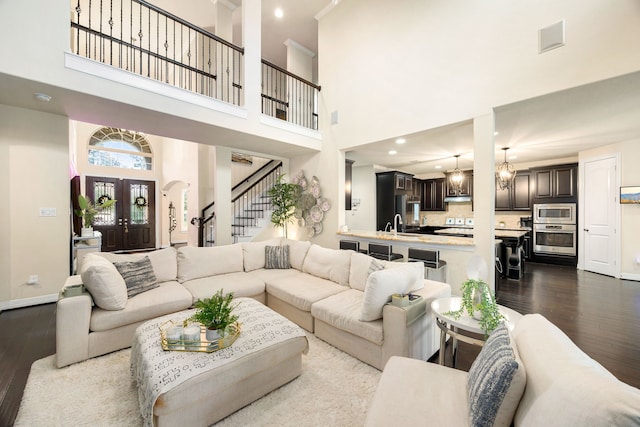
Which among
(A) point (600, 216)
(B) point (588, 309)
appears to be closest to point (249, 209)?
(B) point (588, 309)

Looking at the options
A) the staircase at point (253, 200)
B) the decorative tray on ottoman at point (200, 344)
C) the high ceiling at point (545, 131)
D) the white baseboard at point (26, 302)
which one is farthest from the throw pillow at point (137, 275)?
the high ceiling at point (545, 131)

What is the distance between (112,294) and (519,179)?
340 inches

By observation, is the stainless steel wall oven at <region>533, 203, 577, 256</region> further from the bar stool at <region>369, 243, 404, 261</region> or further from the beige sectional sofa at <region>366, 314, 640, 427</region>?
the beige sectional sofa at <region>366, 314, 640, 427</region>

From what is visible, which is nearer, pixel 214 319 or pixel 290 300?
pixel 214 319

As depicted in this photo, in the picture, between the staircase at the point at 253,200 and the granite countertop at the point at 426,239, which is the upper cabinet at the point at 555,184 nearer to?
the granite countertop at the point at 426,239

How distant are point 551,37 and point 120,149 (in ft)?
34.3

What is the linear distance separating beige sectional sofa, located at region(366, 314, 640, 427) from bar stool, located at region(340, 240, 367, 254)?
332 cm

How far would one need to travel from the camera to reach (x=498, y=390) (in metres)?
1.00

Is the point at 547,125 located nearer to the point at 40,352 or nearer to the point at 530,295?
the point at 530,295

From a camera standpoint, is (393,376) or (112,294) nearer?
(393,376)

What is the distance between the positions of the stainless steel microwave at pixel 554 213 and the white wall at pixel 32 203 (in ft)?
31.5

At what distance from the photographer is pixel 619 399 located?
698 mm

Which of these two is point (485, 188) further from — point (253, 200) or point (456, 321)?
point (253, 200)

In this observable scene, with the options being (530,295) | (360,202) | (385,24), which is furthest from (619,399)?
(360,202)
